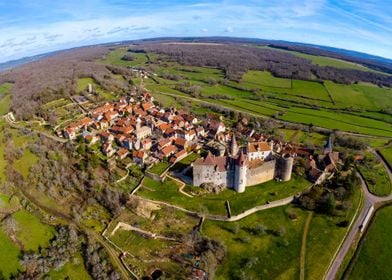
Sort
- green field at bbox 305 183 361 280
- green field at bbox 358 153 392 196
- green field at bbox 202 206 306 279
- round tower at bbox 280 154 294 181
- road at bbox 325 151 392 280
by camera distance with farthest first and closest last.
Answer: green field at bbox 358 153 392 196
round tower at bbox 280 154 294 181
road at bbox 325 151 392 280
green field at bbox 305 183 361 280
green field at bbox 202 206 306 279

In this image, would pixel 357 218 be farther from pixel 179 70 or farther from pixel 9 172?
pixel 179 70

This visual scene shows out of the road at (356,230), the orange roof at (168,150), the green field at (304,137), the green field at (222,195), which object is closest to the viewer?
the road at (356,230)

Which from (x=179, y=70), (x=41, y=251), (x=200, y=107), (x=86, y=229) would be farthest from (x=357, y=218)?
(x=179, y=70)

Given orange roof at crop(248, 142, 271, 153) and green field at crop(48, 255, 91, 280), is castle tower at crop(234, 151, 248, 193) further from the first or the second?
green field at crop(48, 255, 91, 280)

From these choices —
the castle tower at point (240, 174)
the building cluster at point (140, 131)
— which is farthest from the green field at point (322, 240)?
the building cluster at point (140, 131)

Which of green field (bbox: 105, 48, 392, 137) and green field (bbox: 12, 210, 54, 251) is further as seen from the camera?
green field (bbox: 105, 48, 392, 137)

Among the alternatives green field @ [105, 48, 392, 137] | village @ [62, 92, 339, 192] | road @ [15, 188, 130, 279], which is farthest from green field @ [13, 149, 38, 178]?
green field @ [105, 48, 392, 137]

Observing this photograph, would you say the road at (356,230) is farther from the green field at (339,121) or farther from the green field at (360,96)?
the green field at (360,96)
